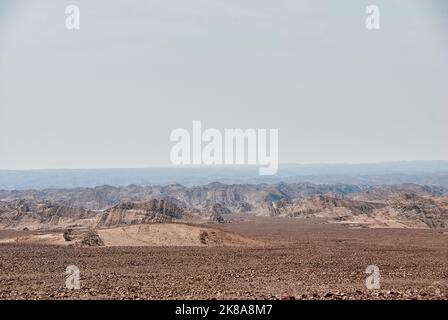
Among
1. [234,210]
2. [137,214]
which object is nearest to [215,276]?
[137,214]

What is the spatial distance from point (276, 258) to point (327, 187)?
155383mm

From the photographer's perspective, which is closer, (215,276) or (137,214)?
(215,276)

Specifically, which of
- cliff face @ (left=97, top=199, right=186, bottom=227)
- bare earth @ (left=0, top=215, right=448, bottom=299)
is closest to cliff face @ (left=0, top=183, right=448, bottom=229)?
cliff face @ (left=97, top=199, right=186, bottom=227)

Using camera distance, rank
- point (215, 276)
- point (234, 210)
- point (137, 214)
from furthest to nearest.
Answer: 1. point (234, 210)
2. point (137, 214)
3. point (215, 276)

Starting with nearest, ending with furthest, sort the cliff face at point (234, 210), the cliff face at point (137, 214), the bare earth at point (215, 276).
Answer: the bare earth at point (215, 276)
the cliff face at point (137, 214)
the cliff face at point (234, 210)

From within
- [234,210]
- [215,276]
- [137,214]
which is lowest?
[234,210]

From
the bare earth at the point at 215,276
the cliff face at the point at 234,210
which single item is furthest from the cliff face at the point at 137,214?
the bare earth at the point at 215,276

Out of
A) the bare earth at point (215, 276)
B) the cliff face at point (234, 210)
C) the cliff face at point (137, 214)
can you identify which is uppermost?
the bare earth at point (215, 276)

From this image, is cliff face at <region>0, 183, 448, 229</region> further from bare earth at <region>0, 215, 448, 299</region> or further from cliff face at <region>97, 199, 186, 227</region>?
bare earth at <region>0, 215, 448, 299</region>

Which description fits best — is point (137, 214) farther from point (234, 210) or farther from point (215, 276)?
point (234, 210)

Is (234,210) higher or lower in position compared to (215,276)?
lower

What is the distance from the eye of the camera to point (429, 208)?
242 feet

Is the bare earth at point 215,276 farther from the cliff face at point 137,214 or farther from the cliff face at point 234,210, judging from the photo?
the cliff face at point 234,210
